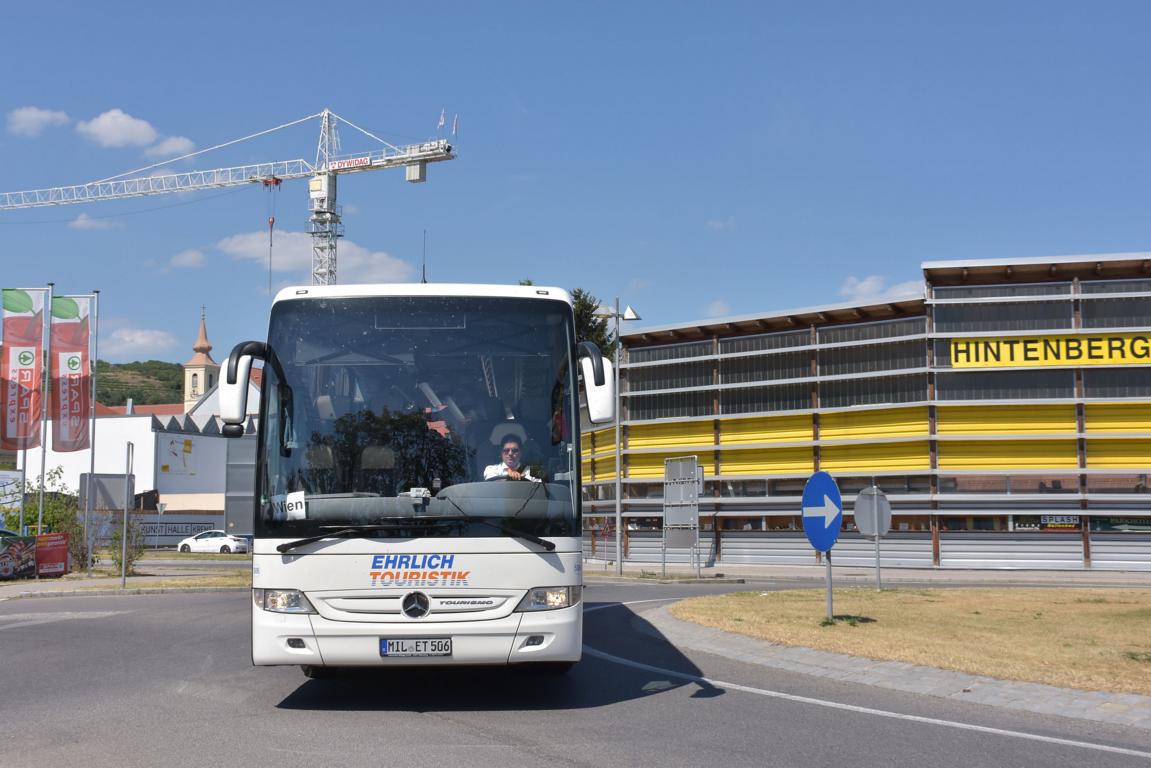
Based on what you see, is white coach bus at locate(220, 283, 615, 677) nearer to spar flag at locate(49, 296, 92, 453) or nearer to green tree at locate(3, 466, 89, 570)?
spar flag at locate(49, 296, 92, 453)

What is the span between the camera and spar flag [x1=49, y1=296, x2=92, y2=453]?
30.3m

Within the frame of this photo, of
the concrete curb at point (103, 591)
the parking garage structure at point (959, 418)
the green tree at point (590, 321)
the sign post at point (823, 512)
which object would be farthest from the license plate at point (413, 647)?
the green tree at point (590, 321)

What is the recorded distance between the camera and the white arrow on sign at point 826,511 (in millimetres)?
14117

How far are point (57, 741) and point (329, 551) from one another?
2.14 metres

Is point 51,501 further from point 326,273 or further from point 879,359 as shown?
point 326,273

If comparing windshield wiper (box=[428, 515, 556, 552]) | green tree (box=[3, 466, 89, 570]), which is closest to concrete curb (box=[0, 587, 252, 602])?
green tree (box=[3, 466, 89, 570])

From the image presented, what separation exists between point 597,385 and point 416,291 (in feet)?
5.62

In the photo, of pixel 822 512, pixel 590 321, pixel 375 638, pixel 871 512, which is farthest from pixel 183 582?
pixel 590 321

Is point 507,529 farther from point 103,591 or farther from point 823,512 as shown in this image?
point 103,591

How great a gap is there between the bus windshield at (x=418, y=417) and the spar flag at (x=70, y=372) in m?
24.0

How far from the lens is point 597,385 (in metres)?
8.73

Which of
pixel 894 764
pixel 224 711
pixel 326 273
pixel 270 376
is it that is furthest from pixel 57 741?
pixel 326 273

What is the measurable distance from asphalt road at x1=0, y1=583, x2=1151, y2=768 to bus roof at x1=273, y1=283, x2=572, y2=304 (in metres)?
3.23

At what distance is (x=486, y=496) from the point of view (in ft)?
27.9
